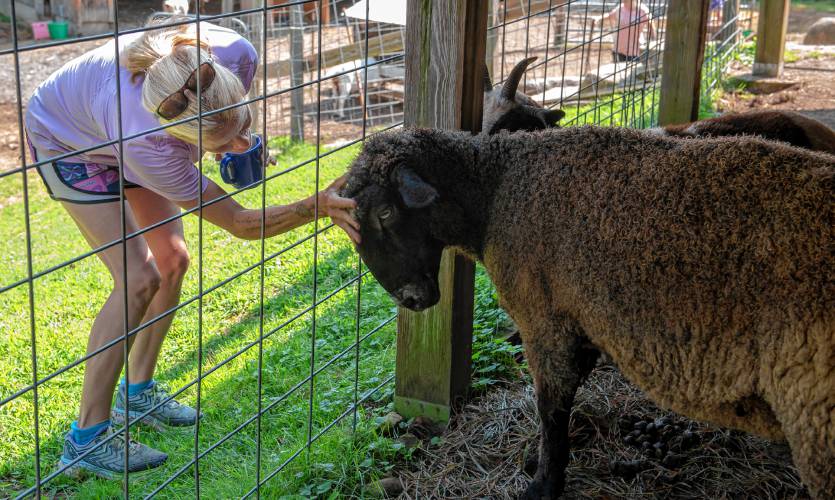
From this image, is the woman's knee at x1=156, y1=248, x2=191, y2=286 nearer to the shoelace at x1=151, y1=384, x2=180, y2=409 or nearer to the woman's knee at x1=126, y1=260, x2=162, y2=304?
the woman's knee at x1=126, y1=260, x2=162, y2=304

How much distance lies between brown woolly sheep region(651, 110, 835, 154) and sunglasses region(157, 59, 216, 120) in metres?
2.53

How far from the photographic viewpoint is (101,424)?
164 inches

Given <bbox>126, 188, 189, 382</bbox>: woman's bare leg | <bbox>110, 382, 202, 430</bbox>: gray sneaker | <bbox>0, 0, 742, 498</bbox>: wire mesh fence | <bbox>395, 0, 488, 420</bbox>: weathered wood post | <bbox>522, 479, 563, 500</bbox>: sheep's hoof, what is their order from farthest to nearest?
<bbox>110, 382, 202, 430</bbox>: gray sneaker
<bbox>126, 188, 189, 382</bbox>: woman's bare leg
<bbox>395, 0, 488, 420</bbox>: weathered wood post
<bbox>522, 479, 563, 500</bbox>: sheep's hoof
<bbox>0, 0, 742, 498</bbox>: wire mesh fence

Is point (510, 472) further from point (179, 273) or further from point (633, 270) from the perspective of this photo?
point (179, 273)

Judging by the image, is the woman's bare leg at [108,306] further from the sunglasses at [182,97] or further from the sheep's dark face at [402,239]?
the sheep's dark face at [402,239]

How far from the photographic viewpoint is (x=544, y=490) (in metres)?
3.74

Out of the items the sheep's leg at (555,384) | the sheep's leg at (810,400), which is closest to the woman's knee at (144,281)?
the sheep's leg at (555,384)

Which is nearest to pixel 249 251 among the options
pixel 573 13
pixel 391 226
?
pixel 391 226

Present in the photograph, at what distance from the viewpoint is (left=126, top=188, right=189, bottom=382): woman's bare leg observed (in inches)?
170

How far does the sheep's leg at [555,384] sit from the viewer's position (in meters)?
3.56

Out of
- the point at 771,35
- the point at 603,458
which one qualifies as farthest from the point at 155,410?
the point at 771,35

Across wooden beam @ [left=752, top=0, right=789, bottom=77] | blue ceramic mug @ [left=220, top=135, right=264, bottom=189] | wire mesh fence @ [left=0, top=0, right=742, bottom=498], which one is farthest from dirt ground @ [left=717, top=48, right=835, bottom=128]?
blue ceramic mug @ [left=220, top=135, right=264, bottom=189]

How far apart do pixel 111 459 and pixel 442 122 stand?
7.47 ft

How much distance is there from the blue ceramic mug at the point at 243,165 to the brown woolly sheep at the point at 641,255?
76 centimetres
